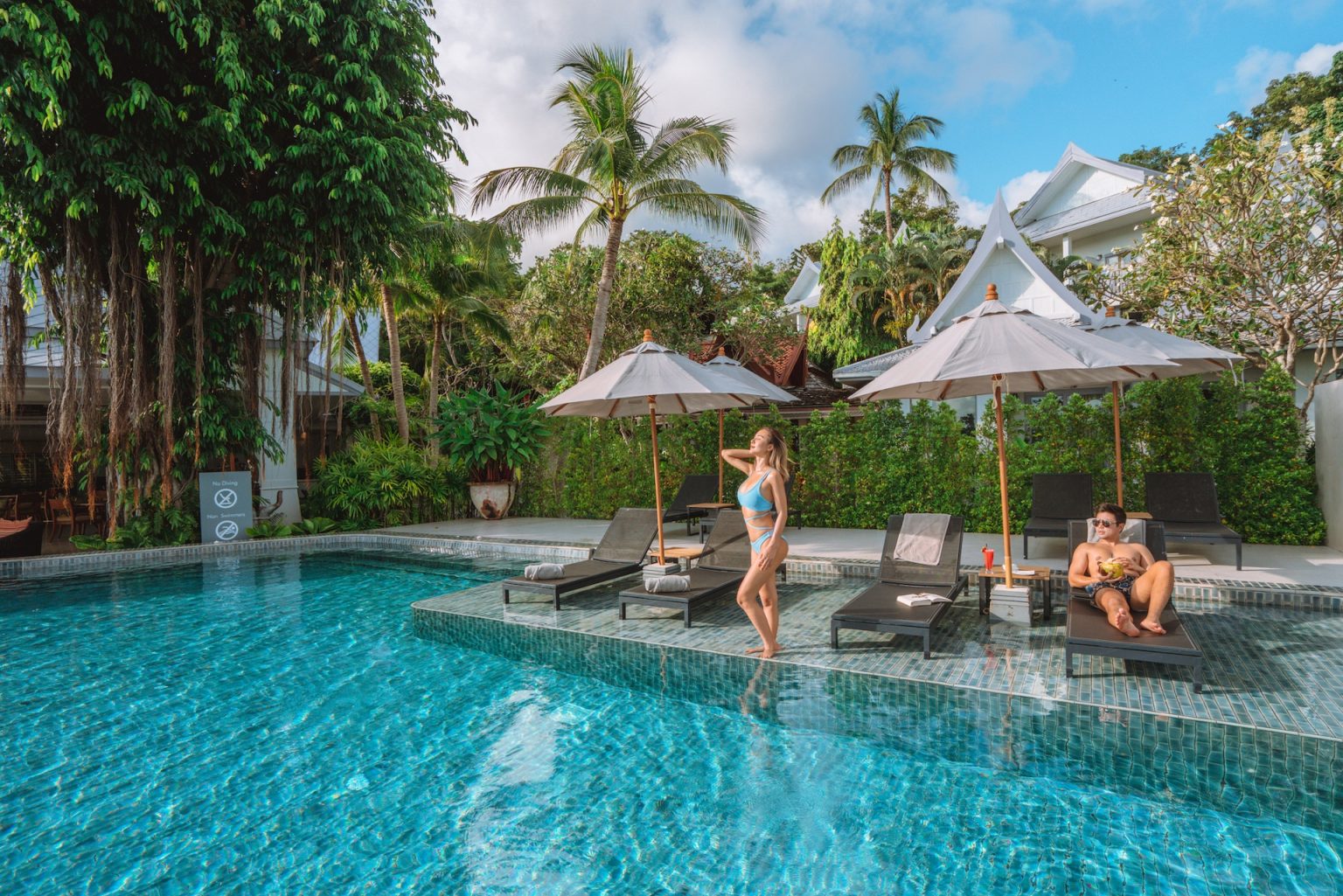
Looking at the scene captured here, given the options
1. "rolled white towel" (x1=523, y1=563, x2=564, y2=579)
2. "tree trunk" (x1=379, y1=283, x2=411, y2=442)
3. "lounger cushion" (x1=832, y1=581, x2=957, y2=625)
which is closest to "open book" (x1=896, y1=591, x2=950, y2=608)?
"lounger cushion" (x1=832, y1=581, x2=957, y2=625)

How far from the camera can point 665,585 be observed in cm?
664

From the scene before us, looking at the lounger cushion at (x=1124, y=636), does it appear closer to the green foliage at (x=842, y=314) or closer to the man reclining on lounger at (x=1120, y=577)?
the man reclining on lounger at (x=1120, y=577)

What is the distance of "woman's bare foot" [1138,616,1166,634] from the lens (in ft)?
15.6

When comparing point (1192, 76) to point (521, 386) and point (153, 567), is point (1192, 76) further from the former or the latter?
point (153, 567)

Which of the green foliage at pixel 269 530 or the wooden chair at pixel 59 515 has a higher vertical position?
the wooden chair at pixel 59 515

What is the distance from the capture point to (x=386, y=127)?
12.1 m

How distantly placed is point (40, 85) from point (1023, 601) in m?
12.2

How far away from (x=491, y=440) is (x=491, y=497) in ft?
4.21

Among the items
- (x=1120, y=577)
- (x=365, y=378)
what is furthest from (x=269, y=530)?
(x=1120, y=577)

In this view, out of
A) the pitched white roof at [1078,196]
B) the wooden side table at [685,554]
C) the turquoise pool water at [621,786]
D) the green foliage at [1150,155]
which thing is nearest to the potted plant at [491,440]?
the wooden side table at [685,554]

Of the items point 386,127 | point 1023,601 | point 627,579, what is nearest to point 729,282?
point 386,127

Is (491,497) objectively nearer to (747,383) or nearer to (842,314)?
(747,383)

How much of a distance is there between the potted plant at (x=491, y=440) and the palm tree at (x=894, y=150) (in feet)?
69.1

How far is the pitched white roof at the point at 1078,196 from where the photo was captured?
87.2 ft
